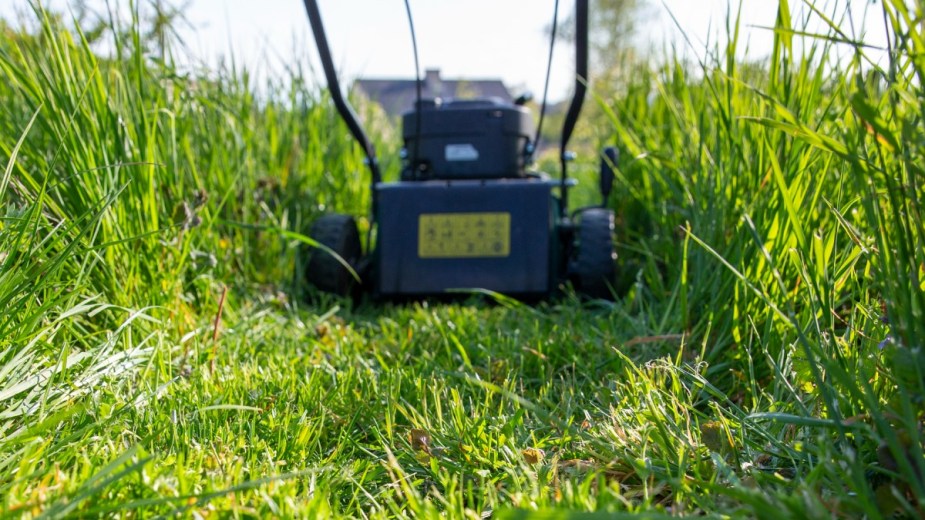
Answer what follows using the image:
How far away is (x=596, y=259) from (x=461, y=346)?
98 centimetres

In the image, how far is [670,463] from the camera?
123 centimetres

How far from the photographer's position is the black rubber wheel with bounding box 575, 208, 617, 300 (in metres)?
2.69

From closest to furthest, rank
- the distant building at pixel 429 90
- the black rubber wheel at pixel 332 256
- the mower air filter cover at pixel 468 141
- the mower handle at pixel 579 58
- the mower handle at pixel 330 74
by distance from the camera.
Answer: the mower handle at pixel 579 58
the mower handle at pixel 330 74
the black rubber wheel at pixel 332 256
the mower air filter cover at pixel 468 141
the distant building at pixel 429 90

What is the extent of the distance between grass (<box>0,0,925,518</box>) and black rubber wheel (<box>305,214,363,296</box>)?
0.07 meters

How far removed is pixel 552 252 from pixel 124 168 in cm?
141

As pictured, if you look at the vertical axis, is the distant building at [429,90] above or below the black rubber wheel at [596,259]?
above

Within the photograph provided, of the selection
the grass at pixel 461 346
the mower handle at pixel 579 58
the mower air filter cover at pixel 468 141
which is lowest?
the grass at pixel 461 346

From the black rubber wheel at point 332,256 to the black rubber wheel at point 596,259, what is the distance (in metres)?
0.79

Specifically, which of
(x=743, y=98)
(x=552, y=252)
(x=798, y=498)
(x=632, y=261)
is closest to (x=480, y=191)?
(x=552, y=252)

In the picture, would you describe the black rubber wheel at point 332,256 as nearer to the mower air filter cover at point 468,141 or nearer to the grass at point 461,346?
the grass at point 461,346

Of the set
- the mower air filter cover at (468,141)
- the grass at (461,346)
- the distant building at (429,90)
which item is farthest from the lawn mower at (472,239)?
the distant building at (429,90)

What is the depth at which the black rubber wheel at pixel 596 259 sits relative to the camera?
2688mm

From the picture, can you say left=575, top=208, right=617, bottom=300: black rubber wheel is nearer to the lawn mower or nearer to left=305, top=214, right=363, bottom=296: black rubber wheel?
the lawn mower

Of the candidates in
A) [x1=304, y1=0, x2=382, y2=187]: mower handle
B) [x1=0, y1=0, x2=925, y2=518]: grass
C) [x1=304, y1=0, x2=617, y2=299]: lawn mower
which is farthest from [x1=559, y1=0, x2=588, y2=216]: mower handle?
[x1=304, y1=0, x2=382, y2=187]: mower handle
